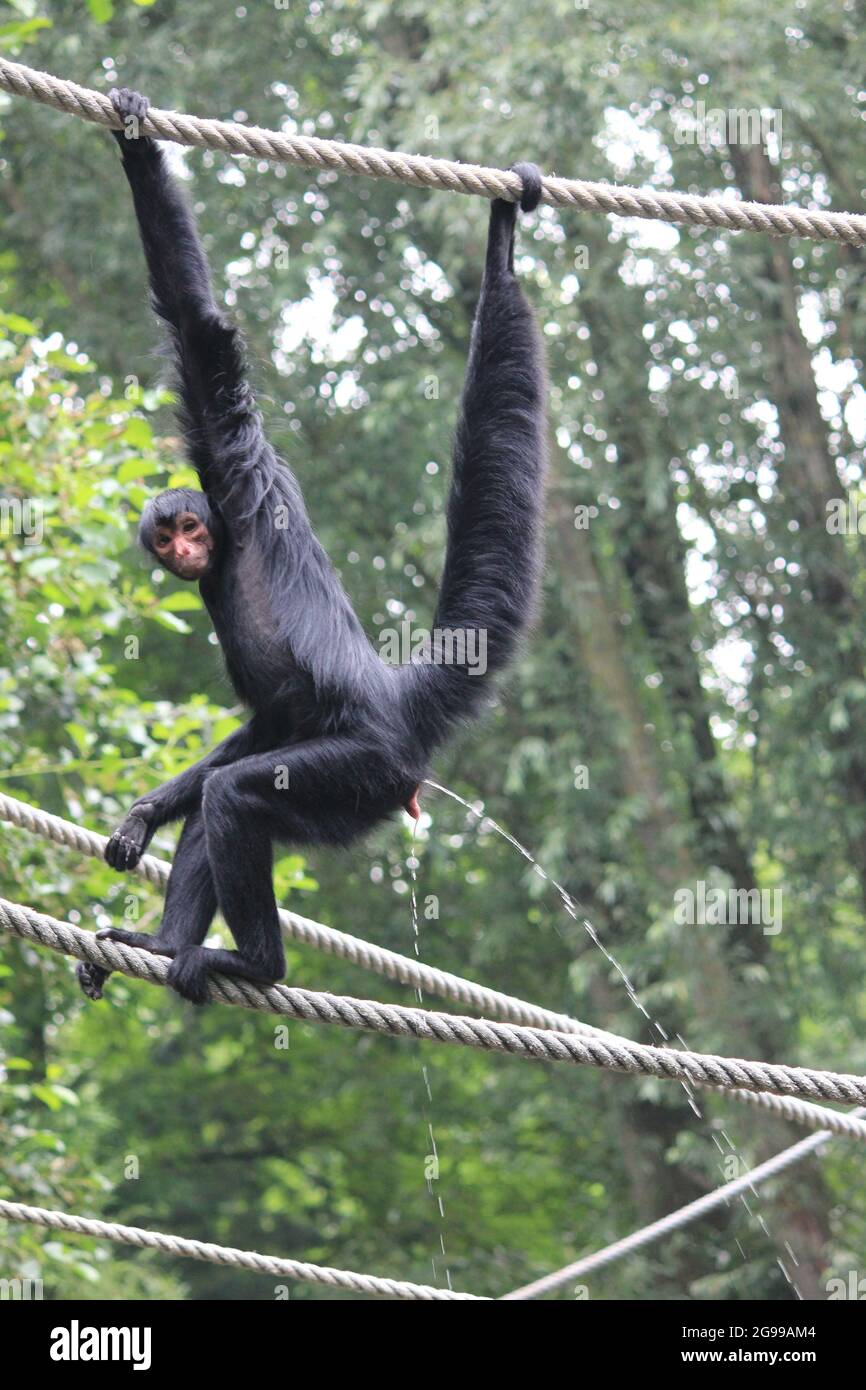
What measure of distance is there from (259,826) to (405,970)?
1.44 meters

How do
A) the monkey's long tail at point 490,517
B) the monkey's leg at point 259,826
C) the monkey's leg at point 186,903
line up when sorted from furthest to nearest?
the monkey's long tail at point 490,517 → the monkey's leg at point 186,903 → the monkey's leg at point 259,826

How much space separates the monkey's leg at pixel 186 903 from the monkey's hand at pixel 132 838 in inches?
6.1

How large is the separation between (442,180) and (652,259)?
7.31 meters

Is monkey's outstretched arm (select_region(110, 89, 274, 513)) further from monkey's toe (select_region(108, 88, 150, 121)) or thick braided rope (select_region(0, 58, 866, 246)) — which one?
thick braided rope (select_region(0, 58, 866, 246))

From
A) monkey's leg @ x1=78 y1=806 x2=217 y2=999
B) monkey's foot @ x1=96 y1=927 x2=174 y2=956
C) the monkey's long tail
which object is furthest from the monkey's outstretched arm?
monkey's foot @ x1=96 y1=927 x2=174 y2=956

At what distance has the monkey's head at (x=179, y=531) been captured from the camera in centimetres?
470

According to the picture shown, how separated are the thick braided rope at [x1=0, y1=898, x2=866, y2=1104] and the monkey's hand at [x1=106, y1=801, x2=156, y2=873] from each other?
1.78 ft

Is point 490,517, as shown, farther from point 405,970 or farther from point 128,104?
point 405,970

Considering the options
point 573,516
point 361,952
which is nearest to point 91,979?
point 361,952

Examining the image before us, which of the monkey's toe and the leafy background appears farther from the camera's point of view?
the leafy background

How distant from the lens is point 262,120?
43.6 ft

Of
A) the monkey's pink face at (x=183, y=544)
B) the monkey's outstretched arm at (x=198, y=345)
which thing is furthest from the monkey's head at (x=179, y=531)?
the monkey's outstretched arm at (x=198, y=345)

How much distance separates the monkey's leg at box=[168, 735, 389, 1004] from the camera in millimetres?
Answer: 4258

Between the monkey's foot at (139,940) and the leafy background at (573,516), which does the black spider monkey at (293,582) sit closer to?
the monkey's foot at (139,940)
